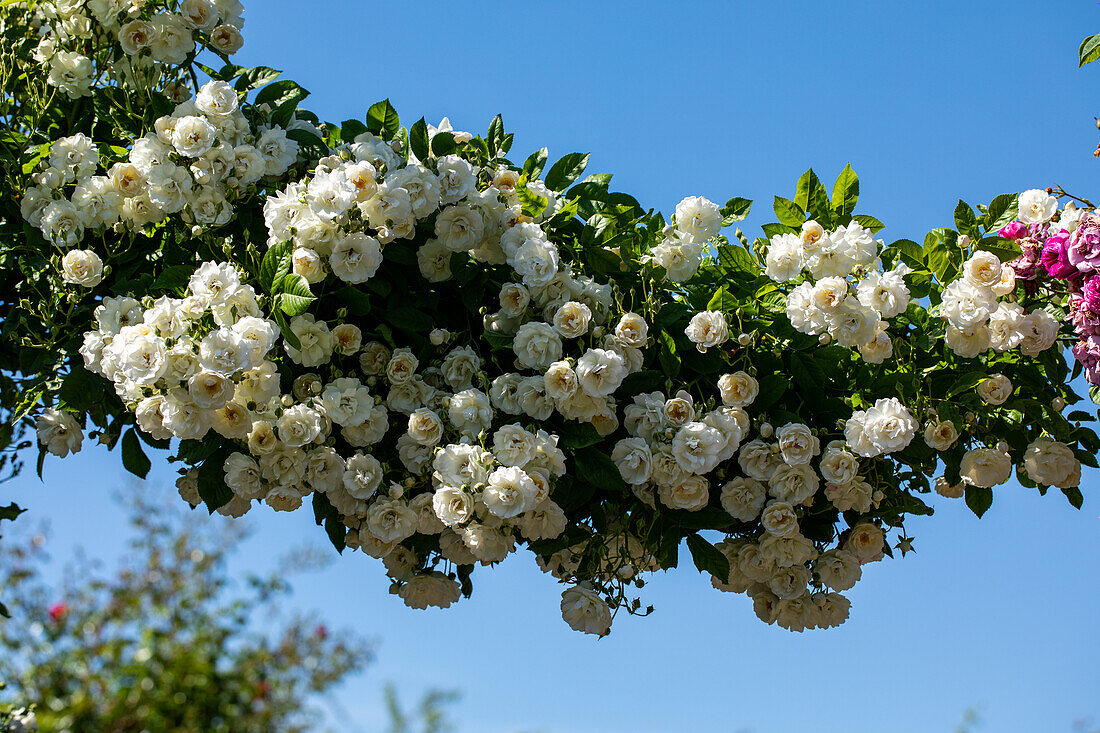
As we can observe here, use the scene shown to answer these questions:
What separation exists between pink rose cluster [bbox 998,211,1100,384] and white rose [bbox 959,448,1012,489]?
28 centimetres

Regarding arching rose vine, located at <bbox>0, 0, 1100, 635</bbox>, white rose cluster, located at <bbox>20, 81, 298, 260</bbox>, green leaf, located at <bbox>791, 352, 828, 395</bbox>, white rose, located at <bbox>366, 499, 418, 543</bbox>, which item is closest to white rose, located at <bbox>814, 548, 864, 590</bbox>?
arching rose vine, located at <bbox>0, 0, 1100, 635</bbox>

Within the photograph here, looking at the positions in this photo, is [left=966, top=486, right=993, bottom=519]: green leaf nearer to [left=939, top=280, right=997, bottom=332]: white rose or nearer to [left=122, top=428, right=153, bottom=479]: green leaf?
[left=939, top=280, right=997, bottom=332]: white rose

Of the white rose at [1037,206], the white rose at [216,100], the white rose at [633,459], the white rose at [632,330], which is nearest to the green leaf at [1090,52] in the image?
the white rose at [1037,206]

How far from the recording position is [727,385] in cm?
216

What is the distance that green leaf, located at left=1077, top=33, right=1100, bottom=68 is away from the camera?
2064 mm

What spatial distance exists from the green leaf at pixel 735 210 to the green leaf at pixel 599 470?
79 cm

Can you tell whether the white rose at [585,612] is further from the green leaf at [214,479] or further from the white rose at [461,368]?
the green leaf at [214,479]

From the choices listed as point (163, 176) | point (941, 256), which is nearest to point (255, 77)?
point (163, 176)

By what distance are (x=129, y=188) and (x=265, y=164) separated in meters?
0.36

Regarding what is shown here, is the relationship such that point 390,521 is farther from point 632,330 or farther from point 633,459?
point 632,330

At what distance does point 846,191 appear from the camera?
7.51 feet

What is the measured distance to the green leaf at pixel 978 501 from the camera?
239cm

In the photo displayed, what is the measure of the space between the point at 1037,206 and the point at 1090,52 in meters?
0.36

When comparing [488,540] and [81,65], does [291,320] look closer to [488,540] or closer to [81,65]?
[488,540]
